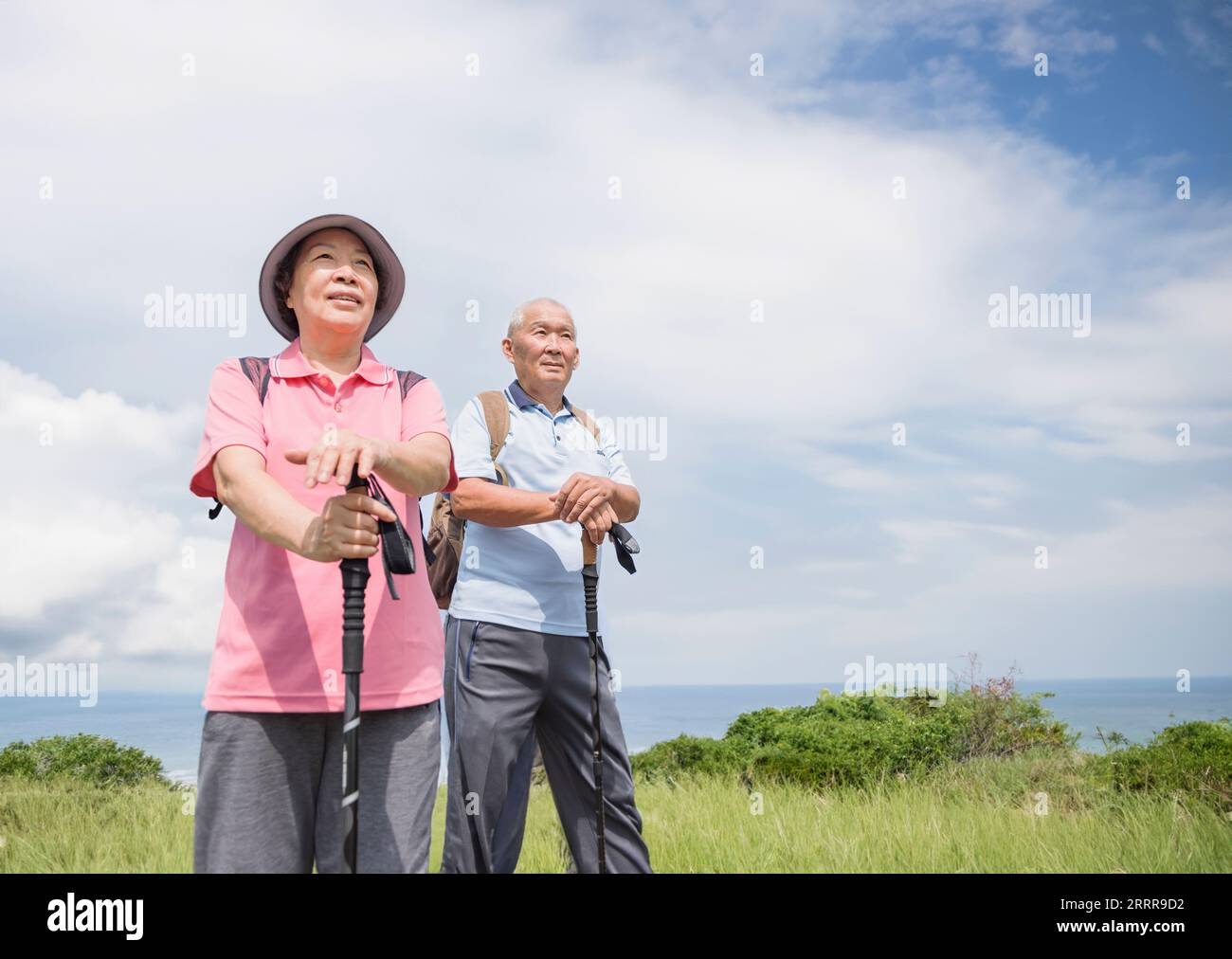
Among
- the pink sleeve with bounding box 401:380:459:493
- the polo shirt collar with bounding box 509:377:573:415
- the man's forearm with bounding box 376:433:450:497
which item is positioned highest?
the polo shirt collar with bounding box 509:377:573:415

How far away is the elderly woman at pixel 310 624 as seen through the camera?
228 centimetres

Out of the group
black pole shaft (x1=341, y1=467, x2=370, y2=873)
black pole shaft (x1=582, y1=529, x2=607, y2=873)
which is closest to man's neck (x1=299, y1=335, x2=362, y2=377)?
black pole shaft (x1=341, y1=467, x2=370, y2=873)

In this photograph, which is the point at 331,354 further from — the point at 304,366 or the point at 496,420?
the point at 496,420

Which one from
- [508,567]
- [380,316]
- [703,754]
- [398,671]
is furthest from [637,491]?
[703,754]

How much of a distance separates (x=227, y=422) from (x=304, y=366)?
0.84 feet

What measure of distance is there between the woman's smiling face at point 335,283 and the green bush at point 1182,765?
6.05 m

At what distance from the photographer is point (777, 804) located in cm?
675

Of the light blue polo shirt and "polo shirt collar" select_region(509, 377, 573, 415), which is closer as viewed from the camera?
the light blue polo shirt

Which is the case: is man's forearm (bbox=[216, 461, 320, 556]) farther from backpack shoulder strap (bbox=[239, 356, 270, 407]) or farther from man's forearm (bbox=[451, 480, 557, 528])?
man's forearm (bbox=[451, 480, 557, 528])

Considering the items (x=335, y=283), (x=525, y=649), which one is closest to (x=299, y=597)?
(x=335, y=283)

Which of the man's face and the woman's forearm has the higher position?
the man's face

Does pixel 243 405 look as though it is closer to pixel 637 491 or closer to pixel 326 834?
pixel 326 834

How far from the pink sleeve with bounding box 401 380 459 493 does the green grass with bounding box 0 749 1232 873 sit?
123 inches

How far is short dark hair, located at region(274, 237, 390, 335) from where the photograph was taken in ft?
8.71
